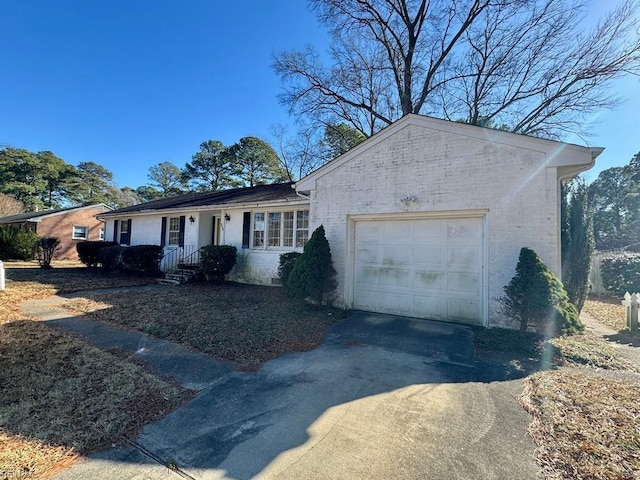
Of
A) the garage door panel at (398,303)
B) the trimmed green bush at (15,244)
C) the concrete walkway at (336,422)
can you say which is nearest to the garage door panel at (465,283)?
the garage door panel at (398,303)

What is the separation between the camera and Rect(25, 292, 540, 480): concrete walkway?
2.34 meters

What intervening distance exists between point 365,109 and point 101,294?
1757 centimetres

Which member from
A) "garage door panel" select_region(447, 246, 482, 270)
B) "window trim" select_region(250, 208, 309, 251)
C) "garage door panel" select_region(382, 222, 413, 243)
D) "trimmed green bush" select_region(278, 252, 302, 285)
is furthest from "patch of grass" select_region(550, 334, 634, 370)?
"window trim" select_region(250, 208, 309, 251)

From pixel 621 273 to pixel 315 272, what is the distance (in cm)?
1294

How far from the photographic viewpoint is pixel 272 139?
2884 cm

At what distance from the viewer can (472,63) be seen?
1648cm

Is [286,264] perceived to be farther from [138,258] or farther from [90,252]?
[90,252]

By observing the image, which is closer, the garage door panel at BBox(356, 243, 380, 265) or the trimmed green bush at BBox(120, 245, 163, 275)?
the garage door panel at BBox(356, 243, 380, 265)

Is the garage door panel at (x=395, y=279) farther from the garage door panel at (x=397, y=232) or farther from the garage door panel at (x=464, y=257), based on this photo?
the garage door panel at (x=464, y=257)

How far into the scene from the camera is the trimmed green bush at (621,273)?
1138cm

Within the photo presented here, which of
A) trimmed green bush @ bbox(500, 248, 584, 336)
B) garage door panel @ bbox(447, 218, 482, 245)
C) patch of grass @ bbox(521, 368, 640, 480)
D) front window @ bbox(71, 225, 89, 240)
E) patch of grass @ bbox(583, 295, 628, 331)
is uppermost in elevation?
front window @ bbox(71, 225, 89, 240)

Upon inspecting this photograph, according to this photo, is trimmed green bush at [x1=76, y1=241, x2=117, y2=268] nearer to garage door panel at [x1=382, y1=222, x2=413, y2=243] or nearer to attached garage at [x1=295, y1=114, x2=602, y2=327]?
attached garage at [x1=295, y1=114, x2=602, y2=327]

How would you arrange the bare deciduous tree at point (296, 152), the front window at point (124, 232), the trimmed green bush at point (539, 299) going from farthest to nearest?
the bare deciduous tree at point (296, 152), the front window at point (124, 232), the trimmed green bush at point (539, 299)

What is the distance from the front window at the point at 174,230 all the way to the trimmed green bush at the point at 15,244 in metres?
13.2
